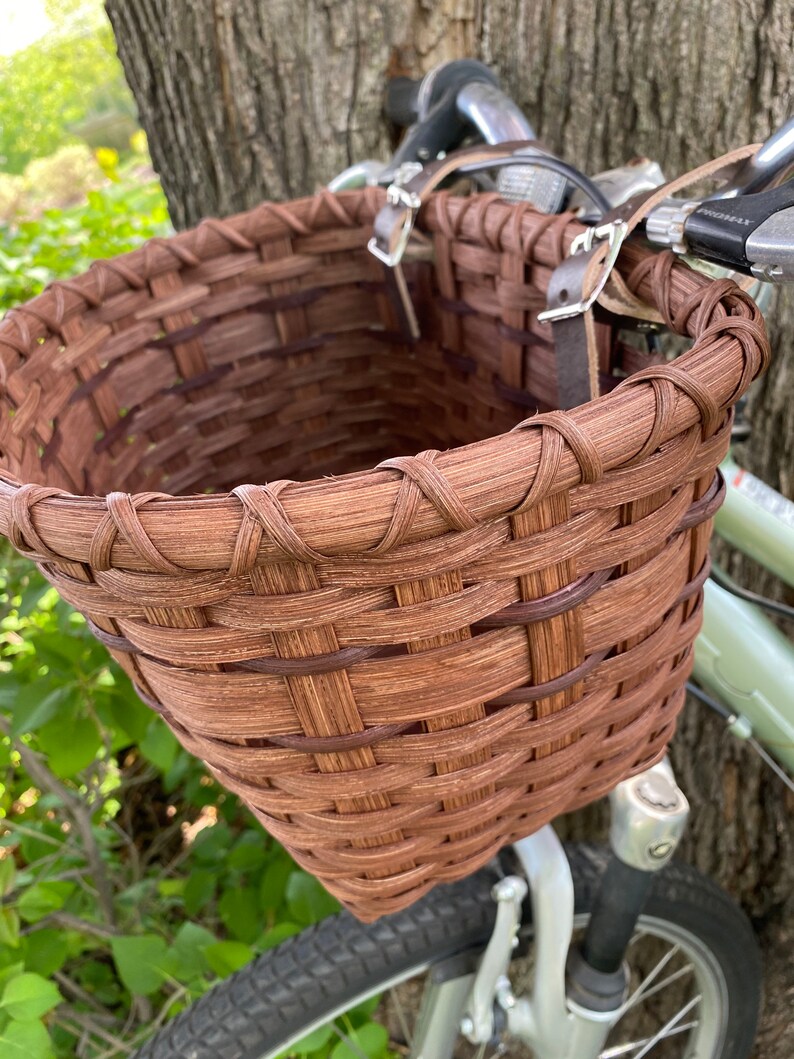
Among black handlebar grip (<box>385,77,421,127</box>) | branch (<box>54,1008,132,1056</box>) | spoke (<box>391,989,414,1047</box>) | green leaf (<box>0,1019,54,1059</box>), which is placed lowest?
spoke (<box>391,989,414,1047</box>)

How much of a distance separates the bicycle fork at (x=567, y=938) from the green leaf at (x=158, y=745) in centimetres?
32

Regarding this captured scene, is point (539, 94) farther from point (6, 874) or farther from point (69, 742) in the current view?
point (6, 874)

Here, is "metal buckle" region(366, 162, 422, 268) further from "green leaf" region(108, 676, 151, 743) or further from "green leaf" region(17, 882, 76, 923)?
"green leaf" region(17, 882, 76, 923)

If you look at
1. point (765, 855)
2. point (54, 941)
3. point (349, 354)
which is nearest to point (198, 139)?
point (349, 354)

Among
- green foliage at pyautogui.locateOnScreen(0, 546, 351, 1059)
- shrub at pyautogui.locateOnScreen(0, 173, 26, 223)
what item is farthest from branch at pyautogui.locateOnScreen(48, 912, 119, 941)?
shrub at pyautogui.locateOnScreen(0, 173, 26, 223)

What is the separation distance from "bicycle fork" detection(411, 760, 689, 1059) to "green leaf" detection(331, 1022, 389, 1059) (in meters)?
0.05

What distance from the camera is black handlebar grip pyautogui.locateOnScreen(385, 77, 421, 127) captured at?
0.82m

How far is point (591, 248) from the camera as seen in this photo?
47cm

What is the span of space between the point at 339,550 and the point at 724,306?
9.3 inches

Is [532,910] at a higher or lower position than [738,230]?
lower

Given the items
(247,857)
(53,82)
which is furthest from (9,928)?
(53,82)

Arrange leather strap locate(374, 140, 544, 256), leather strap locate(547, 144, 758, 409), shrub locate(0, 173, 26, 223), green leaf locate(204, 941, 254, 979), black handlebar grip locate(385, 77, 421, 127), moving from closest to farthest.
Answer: leather strap locate(547, 144, 758, 409) < leather strap locate(374, 140, 544, 256) < green leaf locate(204, 941, 254, 979) < black handlebar grip locate(385, 77, 421, 127) < shrub locate(0, 173, 26, 223)

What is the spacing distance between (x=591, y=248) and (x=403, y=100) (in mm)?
470

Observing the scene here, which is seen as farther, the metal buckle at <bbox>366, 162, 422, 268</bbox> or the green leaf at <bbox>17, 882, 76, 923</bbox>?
the green leaf at <bbox>17, 882, 76, 923</bbox>
